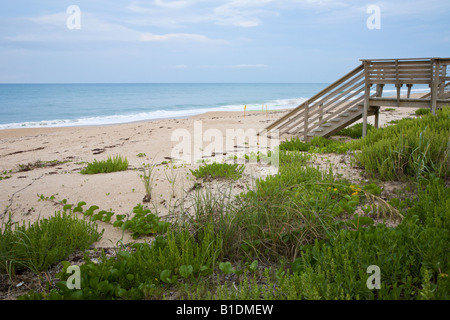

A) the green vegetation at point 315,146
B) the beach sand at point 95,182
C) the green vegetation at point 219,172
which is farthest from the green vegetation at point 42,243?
the green vegetation at point 315,146

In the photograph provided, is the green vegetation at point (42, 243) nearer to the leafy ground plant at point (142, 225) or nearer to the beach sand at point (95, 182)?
the beach sand at point (95, 182)

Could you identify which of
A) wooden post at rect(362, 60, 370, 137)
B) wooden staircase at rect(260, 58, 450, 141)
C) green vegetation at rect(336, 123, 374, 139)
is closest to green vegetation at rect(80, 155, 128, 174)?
wooden staircase at rect(260, 58, 450, 141)

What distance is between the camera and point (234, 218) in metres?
3.82

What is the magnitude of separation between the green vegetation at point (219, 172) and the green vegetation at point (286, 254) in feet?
4.01

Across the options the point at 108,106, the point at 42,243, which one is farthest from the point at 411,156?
the point at 108,106

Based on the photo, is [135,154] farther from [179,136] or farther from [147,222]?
[147,222]

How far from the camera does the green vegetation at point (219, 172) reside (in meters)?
6.36

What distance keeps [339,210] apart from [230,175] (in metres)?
2.57

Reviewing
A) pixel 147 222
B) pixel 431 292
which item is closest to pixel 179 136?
pixel 147 222

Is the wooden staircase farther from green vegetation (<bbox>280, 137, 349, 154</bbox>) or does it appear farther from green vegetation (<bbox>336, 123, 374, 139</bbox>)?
green vegetation (<bbox>280, 137, 349, 154</bbox>)

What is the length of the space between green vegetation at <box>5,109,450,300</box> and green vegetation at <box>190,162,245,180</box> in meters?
1.22

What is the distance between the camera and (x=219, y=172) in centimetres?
638

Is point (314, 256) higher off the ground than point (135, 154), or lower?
lower

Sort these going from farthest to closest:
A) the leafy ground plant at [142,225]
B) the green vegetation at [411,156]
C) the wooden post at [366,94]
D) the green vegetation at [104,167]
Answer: the wooden post at [366,94]
the green vegetation at [104,167]
the green vegetation at [411,156]
the leafy ground plant at [142,225]
